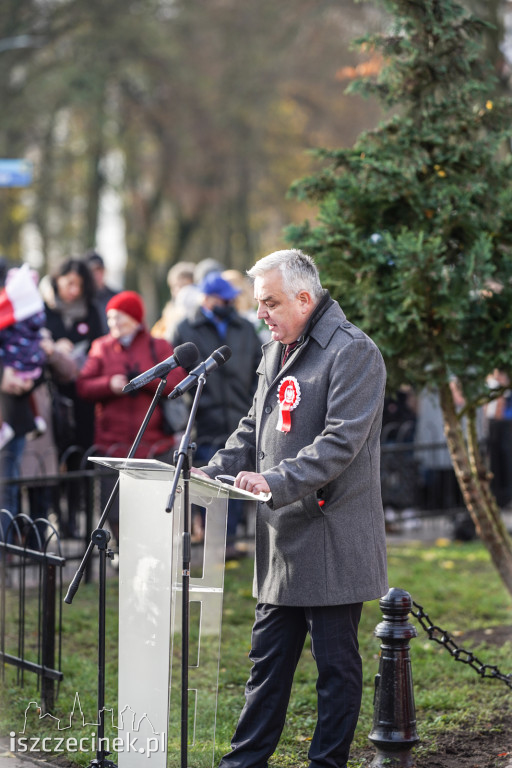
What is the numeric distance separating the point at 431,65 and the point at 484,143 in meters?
0.54

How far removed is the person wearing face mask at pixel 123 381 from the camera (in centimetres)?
860

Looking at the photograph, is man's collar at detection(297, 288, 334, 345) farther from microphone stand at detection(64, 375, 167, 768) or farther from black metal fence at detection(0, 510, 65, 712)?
black metal fence at detection(0, 510, 65, 712)

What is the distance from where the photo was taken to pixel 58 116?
26.3m

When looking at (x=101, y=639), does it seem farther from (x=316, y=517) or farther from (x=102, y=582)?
(x=316, y=517)

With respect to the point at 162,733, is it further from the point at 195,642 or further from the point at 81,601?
the point at 81,601

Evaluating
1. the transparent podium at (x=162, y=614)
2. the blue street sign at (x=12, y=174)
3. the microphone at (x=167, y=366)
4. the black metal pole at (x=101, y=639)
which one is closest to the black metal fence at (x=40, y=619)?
the black metal pole at (x=101, y=639)

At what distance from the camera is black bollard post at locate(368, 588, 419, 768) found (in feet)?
15.6

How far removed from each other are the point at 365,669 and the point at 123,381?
10.0ft

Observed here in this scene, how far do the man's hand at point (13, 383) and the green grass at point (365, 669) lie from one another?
160 centimetres

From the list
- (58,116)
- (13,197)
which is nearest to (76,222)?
(13,197)

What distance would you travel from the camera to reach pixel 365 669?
21.6 feet

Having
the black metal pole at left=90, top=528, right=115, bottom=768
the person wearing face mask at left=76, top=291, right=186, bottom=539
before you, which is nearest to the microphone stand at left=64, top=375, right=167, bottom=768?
the black metal pole at left=90, top=528, right=115, bottom=768

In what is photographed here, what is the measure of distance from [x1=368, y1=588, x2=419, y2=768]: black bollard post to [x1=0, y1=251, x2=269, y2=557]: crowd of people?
3.85 m

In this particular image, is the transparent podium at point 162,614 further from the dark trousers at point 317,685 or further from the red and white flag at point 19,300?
the red and white flag at point 19,300
